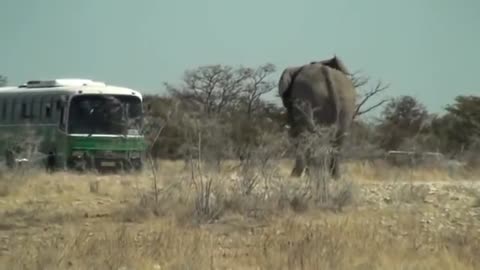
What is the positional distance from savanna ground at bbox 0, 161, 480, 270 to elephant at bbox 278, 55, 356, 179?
4.04 meters

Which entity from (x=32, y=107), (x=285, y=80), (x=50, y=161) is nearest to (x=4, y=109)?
(x=32, y=107)

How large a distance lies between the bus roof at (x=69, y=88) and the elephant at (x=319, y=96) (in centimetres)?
847

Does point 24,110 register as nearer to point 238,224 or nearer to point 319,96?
point 319,96

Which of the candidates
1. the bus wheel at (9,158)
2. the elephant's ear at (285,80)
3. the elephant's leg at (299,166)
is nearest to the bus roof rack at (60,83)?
the bus wheel at (9,158)

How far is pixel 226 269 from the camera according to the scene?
9844 millimetres

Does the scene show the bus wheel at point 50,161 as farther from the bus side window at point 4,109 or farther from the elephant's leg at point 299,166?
the elephant's leg at point 299,166

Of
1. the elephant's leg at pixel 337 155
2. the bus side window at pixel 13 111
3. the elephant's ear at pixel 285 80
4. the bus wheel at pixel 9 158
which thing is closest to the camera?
the elephant's leg at pixel 337 155

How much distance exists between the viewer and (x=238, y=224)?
42.7ft

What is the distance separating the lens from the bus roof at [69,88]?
28031 mm

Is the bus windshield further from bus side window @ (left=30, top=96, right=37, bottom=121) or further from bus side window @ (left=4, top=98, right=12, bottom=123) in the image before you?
bus side window @ (left=4, top=98, right=12, bottom=123)

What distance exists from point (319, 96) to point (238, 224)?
8.50 meters

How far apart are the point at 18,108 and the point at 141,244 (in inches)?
825

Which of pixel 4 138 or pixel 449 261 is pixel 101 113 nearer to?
pixel 4 138

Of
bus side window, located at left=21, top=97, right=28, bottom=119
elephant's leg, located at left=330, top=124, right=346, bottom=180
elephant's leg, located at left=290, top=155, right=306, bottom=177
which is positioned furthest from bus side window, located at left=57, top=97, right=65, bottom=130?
elephant's leg, located at left=290, top=155, right=306, bottom=177
